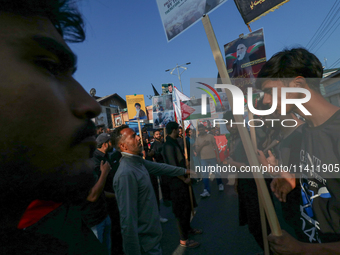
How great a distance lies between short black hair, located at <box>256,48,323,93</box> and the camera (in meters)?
1.30

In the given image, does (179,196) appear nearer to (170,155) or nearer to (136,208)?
(170,155)

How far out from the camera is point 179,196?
3363 mm

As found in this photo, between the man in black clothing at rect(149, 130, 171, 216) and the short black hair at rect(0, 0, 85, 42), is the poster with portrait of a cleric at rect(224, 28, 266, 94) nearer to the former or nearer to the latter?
the man in black clothing at rect(149, 130, 171, 216)

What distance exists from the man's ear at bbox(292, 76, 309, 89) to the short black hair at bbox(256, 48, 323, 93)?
2cm

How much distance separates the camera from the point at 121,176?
1933 mm

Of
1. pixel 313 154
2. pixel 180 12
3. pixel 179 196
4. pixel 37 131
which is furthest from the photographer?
pixel 179 196

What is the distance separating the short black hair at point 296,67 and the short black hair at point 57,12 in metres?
1.33

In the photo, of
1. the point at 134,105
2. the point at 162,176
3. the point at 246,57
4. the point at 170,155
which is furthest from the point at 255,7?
the point at 134,105

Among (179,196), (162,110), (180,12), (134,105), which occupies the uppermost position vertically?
(180,12)

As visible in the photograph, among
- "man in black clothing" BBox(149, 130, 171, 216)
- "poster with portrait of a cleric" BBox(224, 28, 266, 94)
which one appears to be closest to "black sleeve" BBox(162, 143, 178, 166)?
Result: "man in black clothing" BBox(149, 130, 171, 216)

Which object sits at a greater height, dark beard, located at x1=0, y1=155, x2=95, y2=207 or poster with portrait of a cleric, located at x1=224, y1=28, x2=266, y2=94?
poster with portrait of a cleric, located at x1=224, y1=28, x2=266, y2=94

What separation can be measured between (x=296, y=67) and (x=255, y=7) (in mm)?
1348

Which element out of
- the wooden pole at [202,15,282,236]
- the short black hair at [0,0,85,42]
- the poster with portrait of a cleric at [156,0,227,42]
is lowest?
the wooden pole at [202,15,282,236]

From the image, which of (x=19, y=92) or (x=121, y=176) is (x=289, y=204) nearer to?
(x=121, y=176)
